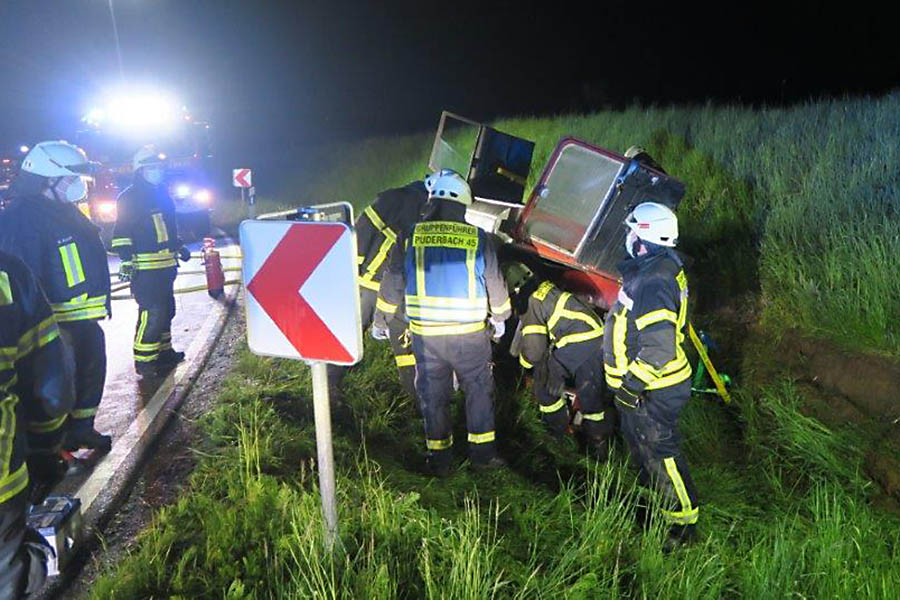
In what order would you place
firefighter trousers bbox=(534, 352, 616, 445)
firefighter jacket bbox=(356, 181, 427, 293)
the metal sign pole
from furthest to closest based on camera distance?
firefighter jacket bbox=(356, 181, 427, 293)
firefighter trousers bbox=(534, 352, 616, 445)
the metal sign pole

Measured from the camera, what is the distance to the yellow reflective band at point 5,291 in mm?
2340

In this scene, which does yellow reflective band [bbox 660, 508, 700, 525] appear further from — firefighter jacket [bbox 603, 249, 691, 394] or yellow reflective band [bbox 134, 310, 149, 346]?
yellow reflective band [bbox 134, 310, 149, 346]

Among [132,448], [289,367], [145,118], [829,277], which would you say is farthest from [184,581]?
[145,118]

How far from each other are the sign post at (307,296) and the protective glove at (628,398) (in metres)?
1.68

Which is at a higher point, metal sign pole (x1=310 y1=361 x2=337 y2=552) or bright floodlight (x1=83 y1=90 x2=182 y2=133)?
bright floodlight (x1=83 y1=90 x2=182 y2=133)

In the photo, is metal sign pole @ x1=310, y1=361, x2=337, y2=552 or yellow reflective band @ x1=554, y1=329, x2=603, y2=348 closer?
metal sign pole @ x1=310, y1=361, x2=337, y2=552

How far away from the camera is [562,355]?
14.7 ft

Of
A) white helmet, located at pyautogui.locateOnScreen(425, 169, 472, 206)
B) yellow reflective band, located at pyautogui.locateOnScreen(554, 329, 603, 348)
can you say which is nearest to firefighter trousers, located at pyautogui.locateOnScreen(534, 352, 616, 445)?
yellow reflective band, located at pyautogui.locateOnScreen(554, 329, 603, 348)

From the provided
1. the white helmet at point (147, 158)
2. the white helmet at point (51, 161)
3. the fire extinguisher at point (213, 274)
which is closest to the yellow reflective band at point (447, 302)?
the white helmet at point (51, 161)

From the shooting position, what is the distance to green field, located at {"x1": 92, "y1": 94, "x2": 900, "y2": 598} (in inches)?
108

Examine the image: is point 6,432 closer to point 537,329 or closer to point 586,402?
point 537,329

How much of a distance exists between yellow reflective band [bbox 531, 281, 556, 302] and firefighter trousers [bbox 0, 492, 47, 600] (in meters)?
3.06

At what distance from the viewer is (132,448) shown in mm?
4305

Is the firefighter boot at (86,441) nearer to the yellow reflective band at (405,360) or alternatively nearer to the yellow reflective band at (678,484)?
the yellow reflective band at (405,360)
